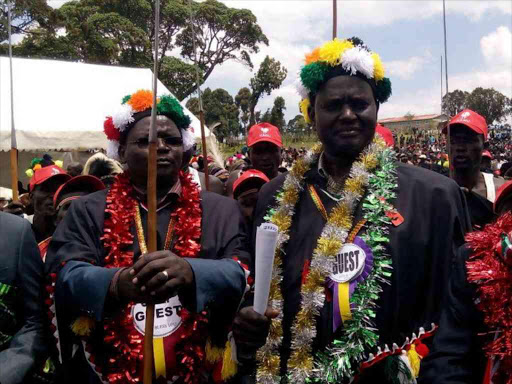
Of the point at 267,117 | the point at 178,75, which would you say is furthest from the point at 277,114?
the point at 178,75

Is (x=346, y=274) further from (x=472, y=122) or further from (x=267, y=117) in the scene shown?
(x=267, y=117)

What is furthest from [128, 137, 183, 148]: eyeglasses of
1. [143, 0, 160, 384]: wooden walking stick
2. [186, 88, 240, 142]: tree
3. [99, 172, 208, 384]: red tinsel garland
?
[186, 88, 240, 142]: tree

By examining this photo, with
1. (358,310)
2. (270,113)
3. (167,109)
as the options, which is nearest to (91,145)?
(167,109)

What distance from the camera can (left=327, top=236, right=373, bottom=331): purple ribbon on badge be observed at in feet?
7.27

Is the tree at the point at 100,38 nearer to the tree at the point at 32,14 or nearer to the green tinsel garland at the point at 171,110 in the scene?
the tree at the point at 32,14

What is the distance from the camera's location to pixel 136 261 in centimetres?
217

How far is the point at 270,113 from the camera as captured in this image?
150ft

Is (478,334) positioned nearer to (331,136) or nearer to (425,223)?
(425,223)

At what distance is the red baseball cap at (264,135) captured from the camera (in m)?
5.30

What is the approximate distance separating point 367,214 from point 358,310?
406 mm

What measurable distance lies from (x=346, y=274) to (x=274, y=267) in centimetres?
32

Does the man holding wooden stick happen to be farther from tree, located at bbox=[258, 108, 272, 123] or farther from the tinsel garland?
tree, located at bbox=[258, 108, 272, 123]

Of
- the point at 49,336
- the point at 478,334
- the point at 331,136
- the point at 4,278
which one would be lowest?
the point at 49,336

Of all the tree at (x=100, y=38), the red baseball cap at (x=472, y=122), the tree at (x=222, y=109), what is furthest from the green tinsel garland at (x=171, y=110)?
the tree at (x=222, y=109)
